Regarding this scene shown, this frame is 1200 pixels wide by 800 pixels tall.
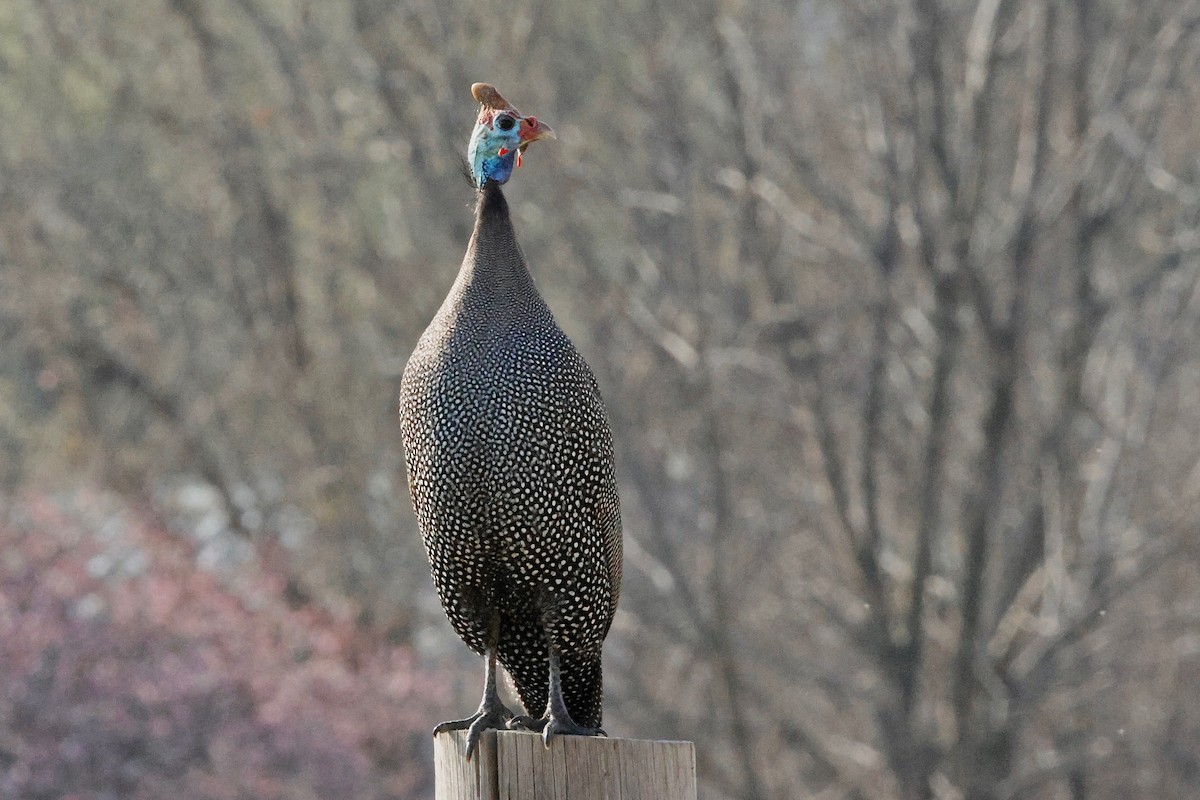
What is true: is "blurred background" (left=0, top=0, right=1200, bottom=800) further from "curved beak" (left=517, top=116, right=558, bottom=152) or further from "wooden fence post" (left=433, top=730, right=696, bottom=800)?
"wooden fence post" (left=433, top=730, right=696, bottom=800)

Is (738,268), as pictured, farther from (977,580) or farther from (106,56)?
(106,56)

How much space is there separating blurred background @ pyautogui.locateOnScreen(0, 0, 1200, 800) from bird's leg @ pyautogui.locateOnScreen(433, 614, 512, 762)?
15.4 ft

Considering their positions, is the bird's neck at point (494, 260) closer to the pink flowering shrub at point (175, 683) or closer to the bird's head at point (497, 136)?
the bird's head at point (497, 136)

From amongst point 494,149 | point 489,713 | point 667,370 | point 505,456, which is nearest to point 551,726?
point 489,713

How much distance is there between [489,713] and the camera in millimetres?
4578

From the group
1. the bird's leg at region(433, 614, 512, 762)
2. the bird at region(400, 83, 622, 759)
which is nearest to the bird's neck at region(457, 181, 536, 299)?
the bird at region(400, 83, 622, 759)

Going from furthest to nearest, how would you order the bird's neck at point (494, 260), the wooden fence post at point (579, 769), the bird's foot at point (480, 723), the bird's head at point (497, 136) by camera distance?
the bird's head at point (497, 136), the bird's neck at point (494, 260), the bird's foot at point (480, 723), the wooden fence post at point (579, 769)

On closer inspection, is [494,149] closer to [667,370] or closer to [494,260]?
[494,260]

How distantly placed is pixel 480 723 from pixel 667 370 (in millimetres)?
6376

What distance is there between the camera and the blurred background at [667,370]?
9.69m

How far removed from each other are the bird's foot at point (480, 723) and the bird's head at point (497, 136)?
4.53 ft

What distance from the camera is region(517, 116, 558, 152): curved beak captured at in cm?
479

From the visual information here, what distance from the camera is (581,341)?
12273 mm

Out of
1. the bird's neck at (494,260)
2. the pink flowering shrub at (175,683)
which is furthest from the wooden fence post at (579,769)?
the pink flowering shrub at (175,683)
